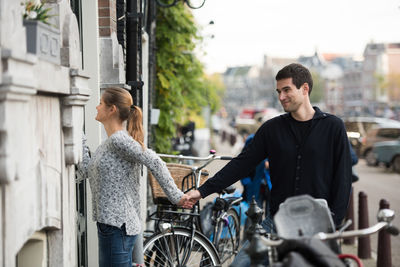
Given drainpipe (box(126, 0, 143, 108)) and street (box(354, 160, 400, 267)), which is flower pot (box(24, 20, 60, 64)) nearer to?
drainpipe (box(126, 0, 143, 108))

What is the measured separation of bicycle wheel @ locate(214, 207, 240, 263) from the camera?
5.50 m

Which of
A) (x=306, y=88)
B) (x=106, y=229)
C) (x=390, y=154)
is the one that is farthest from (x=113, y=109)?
(x=390, y=154)

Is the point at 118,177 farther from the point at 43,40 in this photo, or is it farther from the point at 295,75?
the point at 295,75

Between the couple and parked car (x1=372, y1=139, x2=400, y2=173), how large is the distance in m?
16.7

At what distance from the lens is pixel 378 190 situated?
15266 millimetres

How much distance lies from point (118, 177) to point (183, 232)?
1.07 meters

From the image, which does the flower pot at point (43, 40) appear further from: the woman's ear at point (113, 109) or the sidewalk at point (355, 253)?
the sidewalk at point (355, 253)

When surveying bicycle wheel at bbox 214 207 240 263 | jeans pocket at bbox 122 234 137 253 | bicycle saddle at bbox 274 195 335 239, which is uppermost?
bicycle saddle at bbox 274 195 335 239

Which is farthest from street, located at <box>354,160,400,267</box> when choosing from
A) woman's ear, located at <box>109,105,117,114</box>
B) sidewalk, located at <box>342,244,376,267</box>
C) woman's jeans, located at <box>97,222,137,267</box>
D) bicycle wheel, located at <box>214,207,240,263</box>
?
woman's ear, located at <box>109,105,117,114</box>

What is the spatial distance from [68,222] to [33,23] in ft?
4.05

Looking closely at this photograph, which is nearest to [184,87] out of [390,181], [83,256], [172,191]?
[83,256]

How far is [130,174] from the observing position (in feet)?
11.6

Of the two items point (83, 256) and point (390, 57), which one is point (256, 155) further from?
point (390, 57)

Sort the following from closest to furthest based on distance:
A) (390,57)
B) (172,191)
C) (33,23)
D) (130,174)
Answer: (33,23) < (130,174) < (172,191) < (390,57)
